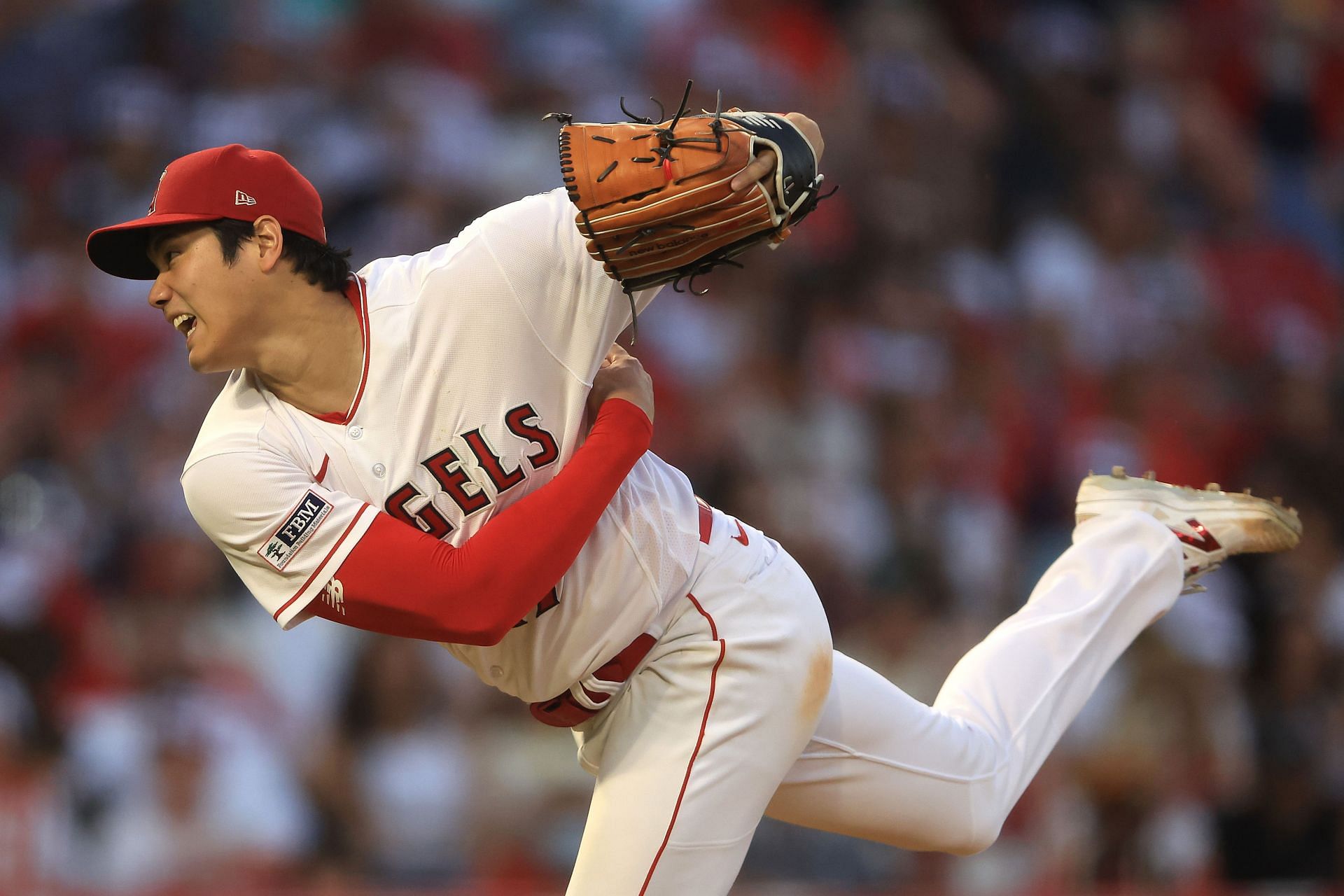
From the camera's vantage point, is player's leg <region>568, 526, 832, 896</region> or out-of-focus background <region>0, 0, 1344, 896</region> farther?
out-of-focus background <region>0, 0, 1344, 896</region>

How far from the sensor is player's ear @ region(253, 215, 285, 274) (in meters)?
2.38

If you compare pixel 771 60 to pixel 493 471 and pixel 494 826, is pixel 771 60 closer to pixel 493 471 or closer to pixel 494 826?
pixel 494 826

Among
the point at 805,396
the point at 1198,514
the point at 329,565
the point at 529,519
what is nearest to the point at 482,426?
the point at 529,519

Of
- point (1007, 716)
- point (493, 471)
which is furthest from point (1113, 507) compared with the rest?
point (493, 471)

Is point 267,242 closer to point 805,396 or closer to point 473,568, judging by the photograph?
point 473,568

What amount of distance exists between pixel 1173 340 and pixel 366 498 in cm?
510

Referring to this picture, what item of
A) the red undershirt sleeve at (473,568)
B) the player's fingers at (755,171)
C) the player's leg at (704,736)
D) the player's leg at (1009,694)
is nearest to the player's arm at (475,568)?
the red undershirt sleeve at (473,568)

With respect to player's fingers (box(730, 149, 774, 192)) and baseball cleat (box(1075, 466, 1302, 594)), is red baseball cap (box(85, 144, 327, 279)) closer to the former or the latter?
player's fingers (box(730, 149, 774, 192))

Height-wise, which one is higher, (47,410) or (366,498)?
(366,498)

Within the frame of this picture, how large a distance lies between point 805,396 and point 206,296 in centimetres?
383

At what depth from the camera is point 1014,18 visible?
7.72 m

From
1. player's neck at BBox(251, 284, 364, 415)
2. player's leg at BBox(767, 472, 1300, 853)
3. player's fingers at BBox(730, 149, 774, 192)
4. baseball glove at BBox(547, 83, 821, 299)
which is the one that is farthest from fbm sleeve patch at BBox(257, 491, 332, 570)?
player's leg at BBox(767, 472, 1300, 853)

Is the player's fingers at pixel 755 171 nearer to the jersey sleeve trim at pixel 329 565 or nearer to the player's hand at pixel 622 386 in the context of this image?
the player's hand at pixel 622 386

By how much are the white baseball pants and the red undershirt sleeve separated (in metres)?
0.37
